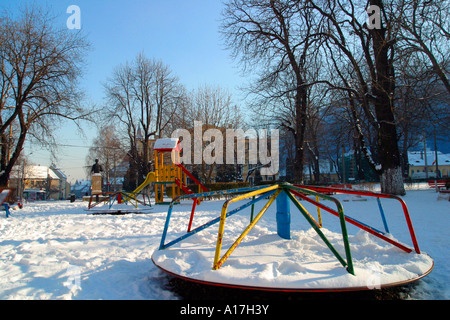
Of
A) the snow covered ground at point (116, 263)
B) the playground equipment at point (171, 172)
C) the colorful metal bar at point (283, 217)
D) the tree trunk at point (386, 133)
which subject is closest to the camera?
the snow covered ground at point (116, 263)

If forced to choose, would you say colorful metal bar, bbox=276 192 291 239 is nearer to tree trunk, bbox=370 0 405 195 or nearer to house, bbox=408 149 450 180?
tree trunk, bbox=370 0 405 195

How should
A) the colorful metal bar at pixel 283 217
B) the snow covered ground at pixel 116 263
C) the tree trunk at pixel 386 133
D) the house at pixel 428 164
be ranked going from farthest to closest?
1. the house at pixel 428 164
2. the tree trunk at pixel 386 133
3. the colorful metal bar at pixel 283 217
4. the snow covered ground at pixel 116 263

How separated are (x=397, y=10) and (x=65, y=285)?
16.0 m

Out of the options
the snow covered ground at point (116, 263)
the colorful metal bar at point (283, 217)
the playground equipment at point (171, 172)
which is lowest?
the snow covered ground at point (116, 263)

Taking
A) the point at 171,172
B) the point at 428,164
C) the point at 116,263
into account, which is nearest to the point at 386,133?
the point at 171,172

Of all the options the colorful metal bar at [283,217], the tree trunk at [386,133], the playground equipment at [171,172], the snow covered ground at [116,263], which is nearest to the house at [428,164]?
the tree trunk at [386,133]

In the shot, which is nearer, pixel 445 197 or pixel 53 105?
pixel 445 197

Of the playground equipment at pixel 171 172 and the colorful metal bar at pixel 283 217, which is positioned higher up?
the playground equipment at pixel 171 172

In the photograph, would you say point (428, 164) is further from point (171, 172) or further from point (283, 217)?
point (283, 217)

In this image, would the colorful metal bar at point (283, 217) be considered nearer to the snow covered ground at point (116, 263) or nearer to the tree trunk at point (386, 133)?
the snow covered ground at point (116, 263)

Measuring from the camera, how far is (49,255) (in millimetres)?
5312
